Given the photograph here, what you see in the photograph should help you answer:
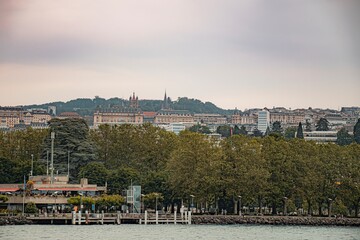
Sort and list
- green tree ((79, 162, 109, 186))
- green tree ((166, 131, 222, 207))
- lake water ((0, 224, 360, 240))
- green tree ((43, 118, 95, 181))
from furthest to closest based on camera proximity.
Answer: green tree ((43, 118, 95, 181)) < green tree ((79, 162, 109, 186)) < green tree ((166, 131, 222, 207)) < lake water ((0, 224, 360, 240))

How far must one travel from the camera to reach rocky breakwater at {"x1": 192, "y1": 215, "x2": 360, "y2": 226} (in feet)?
318

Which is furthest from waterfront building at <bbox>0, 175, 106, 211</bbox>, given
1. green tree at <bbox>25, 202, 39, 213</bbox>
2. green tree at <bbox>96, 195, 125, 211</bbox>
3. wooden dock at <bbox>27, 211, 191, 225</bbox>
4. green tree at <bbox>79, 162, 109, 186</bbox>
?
wooden dock at <bbox>27, 211, 191, 225</bbox>

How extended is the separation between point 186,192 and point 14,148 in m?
37.7

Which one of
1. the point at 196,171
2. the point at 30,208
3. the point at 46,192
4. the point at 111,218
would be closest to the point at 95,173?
the point at 46,192

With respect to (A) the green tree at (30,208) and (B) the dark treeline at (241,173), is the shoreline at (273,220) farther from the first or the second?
(A) the green tree at (30,208)

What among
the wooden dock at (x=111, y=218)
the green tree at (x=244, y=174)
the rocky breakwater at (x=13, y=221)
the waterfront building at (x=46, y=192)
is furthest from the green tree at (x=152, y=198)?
the rocky breakwater at (x=13, y=221)

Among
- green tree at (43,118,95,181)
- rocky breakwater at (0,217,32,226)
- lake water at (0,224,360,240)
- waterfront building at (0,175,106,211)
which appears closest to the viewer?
lake water at (0,224,360,240)

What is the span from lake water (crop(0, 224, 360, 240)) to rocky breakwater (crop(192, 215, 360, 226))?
102 inches

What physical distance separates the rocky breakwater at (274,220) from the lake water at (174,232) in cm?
258

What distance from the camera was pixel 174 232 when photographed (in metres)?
85.1

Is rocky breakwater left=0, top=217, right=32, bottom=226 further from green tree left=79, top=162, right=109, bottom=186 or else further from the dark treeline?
green tree left=79, top=162, right=109, bottom=186

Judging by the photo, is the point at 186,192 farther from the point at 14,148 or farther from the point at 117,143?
the point at 14,148

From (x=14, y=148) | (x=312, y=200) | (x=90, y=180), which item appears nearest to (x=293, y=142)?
(x=312, y=200)

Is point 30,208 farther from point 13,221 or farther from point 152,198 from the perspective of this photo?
point 152,198
